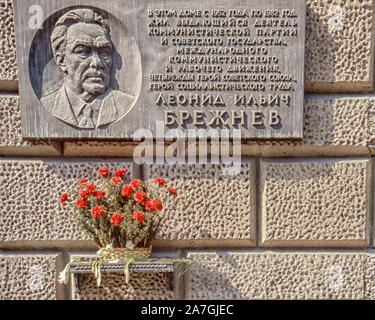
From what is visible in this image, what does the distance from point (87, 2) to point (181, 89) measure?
70 cm

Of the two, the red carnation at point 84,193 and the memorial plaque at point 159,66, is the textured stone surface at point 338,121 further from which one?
the red carnation at point 84,193

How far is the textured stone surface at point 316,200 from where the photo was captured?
223 cm

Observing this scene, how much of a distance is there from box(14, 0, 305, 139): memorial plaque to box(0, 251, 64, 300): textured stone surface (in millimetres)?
734

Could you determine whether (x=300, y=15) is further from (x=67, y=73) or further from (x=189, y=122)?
(x=67, y=73)

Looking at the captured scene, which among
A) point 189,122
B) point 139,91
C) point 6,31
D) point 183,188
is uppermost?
point 6,31

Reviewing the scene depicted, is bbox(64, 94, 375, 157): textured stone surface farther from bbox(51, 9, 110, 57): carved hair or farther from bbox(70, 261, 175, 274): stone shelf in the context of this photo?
bbox(70, 261, 175, 274): stone shelf

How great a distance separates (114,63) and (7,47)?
637 millimetres

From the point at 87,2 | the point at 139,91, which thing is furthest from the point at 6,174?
the point at 87,2

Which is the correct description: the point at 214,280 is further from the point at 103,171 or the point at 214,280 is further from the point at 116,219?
the point at 103,171

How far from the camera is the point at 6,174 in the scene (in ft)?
7.37

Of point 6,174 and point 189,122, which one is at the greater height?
point 189,122

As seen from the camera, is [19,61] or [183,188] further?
[183,188]

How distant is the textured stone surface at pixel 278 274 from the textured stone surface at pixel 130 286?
0.14 m

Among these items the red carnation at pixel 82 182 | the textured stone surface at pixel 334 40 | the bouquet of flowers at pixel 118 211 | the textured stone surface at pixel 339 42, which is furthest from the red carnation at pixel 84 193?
the textured stone surface at pixel 339 42
